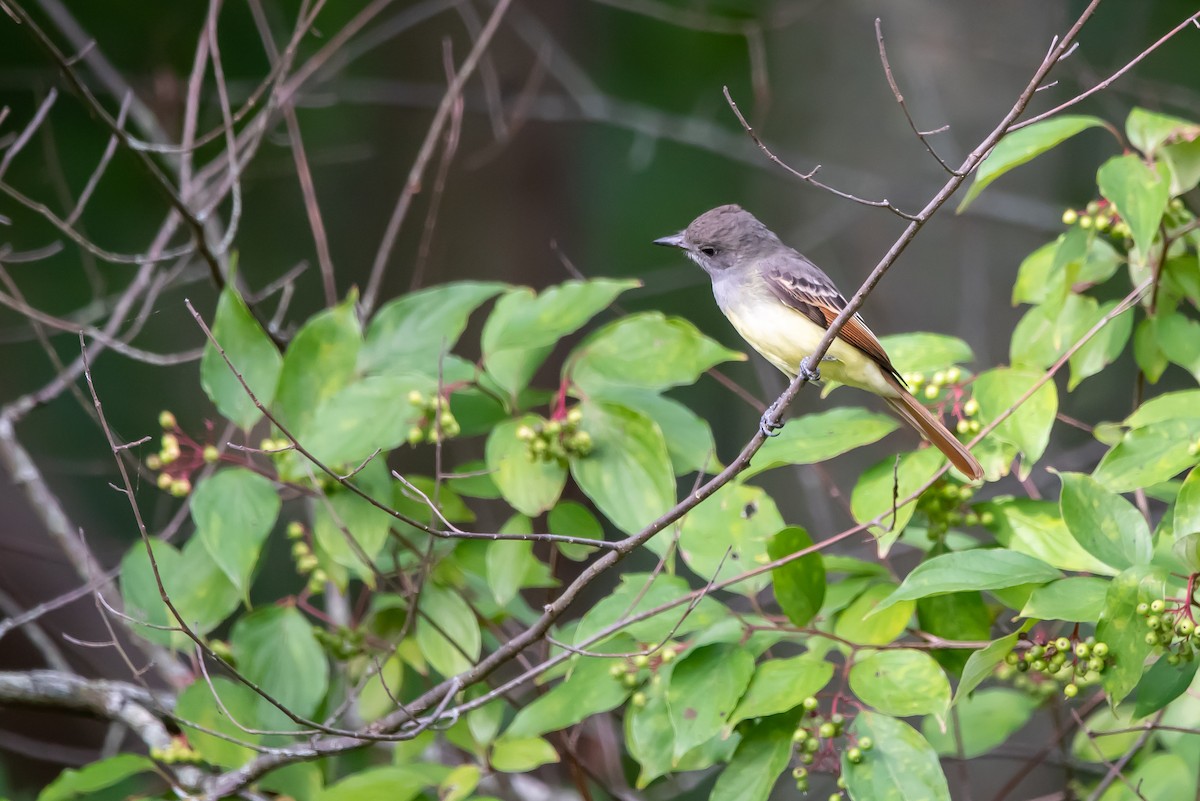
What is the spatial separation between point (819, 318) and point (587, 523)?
1251mm

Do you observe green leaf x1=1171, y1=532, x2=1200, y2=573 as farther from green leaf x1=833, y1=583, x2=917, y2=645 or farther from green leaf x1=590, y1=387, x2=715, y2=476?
green leaf x1=590, y1=387, x2=715, y2=476

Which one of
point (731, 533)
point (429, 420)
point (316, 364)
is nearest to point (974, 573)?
point (731, 533)

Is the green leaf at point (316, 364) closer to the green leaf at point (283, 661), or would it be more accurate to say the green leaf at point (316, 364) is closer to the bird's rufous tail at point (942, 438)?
the green leaf at point (283, 661)

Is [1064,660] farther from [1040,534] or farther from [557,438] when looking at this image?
[557,438]

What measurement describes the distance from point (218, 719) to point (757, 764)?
1.43 meters

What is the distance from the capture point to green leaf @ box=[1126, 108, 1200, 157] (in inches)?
121

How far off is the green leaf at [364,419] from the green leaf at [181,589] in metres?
0.43

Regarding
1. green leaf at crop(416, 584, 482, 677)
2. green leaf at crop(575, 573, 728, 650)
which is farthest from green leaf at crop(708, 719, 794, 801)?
green leaf at crop(416, 584, 482, 677)

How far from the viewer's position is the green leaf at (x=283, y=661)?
3.20 m

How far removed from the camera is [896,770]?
2.52 metres

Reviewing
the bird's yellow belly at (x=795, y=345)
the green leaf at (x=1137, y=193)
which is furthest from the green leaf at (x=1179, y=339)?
the bird's yellow belly at (x=795, y=345)

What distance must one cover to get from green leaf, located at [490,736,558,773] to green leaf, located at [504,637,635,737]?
40 millimetres

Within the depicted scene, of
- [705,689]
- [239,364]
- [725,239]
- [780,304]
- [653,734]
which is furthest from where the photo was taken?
[725,239]

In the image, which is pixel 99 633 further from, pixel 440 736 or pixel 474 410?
pixel 474 410
